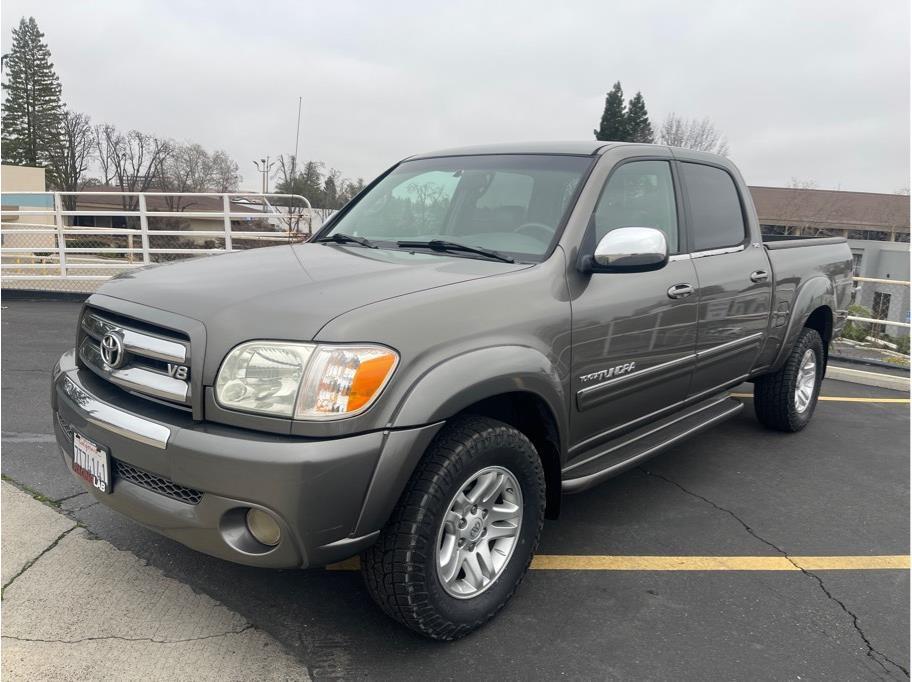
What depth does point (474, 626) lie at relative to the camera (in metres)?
2.52

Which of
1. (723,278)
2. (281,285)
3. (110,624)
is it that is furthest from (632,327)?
(110,624)

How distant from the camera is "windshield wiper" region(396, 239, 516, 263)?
2928 millimetres

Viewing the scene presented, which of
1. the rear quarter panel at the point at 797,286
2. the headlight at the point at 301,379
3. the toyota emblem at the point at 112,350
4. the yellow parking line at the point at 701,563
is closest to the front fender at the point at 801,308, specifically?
the rear quarter panel at the point at 797,286

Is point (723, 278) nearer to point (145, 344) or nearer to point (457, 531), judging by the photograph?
point (457, 531)

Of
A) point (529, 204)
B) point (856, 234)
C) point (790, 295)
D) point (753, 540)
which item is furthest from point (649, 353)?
point (856, 234)

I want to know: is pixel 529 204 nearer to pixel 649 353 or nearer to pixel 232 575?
pixel 649 353

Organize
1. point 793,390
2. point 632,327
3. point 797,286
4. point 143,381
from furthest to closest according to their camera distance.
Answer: point 793,390
point 797,286
point 632,327
point 143,381

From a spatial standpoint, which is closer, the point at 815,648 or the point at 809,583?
the point at 815,648

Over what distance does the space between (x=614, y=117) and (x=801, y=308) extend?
56858 mm

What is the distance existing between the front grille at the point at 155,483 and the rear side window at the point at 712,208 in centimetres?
282

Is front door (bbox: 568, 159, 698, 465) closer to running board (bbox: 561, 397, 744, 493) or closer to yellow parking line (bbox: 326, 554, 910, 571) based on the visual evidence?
running board (bbox: 561, 397, 744, 493)

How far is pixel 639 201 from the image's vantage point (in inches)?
137

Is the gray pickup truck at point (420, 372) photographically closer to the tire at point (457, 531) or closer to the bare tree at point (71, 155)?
the tire at point (457, 531)

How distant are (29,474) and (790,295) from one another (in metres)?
4.70
